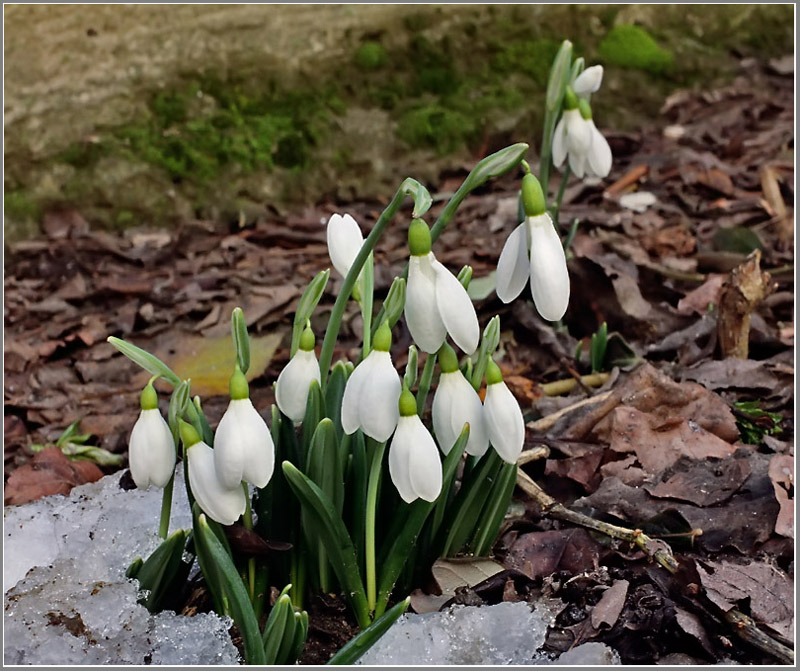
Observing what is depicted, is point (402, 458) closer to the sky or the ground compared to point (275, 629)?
closer to the sky

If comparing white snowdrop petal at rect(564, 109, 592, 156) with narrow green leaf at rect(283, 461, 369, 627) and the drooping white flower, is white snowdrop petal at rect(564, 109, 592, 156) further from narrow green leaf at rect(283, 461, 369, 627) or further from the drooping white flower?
narrow green leaf at rect(283, 461, 369, 627)

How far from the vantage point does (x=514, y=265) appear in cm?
131

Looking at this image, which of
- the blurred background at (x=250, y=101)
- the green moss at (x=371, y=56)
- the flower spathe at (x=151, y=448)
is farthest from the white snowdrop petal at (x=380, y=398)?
the green moss at (x=371, y=56)

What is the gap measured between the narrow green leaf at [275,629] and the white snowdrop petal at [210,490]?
142 millimetres

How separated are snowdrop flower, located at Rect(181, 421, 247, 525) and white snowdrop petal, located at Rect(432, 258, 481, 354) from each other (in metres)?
0.38

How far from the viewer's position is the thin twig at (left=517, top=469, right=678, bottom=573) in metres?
1.49

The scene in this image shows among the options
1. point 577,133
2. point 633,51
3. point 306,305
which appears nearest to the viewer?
point 306,305

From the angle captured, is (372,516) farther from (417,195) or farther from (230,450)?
(417,195)

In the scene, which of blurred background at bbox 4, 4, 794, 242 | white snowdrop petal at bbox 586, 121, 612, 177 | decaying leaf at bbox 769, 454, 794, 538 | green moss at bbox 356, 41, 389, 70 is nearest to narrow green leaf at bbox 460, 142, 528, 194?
decaying leaf at bbox 769, 454, 794, 538

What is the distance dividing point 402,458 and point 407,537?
0.64 feet

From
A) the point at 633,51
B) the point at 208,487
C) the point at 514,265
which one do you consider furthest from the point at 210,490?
the point at 633,51

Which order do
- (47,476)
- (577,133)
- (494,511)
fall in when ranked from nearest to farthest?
1. (494,511)
2. (47,476)
3. (577,133)

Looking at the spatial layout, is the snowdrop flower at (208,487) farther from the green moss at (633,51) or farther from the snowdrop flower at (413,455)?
the green moss at (633,51)

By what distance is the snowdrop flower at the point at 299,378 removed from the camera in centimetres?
139
